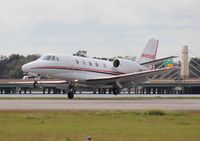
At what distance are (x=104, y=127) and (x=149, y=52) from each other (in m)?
51.9

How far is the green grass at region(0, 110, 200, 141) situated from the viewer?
2184cm

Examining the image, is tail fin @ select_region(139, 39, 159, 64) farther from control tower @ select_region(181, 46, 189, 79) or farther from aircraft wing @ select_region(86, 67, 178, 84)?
control tower @ select_region(181, 46, 189, 79)

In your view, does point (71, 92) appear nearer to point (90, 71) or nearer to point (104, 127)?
point (90, 71)

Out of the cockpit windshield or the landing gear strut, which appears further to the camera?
the cockpit windshield

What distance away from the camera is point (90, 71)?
65.2 meters

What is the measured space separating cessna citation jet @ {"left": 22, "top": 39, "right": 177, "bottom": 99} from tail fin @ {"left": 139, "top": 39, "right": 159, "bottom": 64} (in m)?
2.46

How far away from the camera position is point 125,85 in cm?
6769

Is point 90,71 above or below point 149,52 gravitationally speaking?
below

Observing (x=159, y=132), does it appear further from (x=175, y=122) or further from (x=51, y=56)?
(x=51, y=56)

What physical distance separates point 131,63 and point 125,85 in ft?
11.6

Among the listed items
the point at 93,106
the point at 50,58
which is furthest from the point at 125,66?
the point at 93,106

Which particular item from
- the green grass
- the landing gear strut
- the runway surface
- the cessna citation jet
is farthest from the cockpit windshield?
the green grass

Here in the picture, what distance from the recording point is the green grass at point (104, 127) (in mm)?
21844

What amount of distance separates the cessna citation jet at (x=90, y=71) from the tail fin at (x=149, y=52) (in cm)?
246
